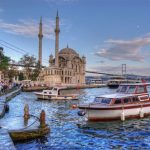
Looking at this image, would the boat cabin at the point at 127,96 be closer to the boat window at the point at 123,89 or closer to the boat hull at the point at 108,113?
the boat window at the point at 123,89

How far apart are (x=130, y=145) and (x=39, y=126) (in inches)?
268

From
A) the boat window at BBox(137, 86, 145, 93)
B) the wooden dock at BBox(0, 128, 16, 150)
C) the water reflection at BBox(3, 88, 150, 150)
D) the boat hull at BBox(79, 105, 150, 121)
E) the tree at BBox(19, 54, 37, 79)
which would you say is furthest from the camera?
the tree at BBox(19, 54, 37, 79)

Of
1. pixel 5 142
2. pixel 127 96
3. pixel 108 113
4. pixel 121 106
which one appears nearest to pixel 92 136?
pixel 108 113

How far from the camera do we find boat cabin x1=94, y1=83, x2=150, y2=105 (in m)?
34.5

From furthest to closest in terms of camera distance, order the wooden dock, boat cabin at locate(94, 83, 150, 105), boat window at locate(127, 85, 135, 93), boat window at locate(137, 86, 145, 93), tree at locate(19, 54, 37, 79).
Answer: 1. tree at locate(19, 54, 37, 79)
2. boat window at locate(137, 86, 145, 93)
3. boat window at locate(127, 85, 135, 93)
4. boat cabin at locate(94, 83, 150, 105)
5. the wooden dock

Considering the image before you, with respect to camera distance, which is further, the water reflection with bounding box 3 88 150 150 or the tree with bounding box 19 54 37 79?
the tree with bounding box 19 54 37 79

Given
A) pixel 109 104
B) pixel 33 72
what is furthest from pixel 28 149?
pixel 33 72

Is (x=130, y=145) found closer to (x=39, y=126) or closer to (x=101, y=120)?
(x=39, y=126)

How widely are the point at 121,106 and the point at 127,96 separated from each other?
193cm

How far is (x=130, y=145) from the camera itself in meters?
23.1

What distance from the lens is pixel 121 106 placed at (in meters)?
34.2

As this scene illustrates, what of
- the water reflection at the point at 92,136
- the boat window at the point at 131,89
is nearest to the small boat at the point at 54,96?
the boat window at the point at 131,89

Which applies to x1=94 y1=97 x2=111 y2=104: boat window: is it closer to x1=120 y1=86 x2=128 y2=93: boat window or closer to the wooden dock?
x1=120 y1=86 x2=128 y2=93: boat window

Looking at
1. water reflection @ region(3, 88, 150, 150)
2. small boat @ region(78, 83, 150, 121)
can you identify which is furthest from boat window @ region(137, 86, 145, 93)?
water reflection @ region(3, 88, 150, 150)
